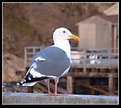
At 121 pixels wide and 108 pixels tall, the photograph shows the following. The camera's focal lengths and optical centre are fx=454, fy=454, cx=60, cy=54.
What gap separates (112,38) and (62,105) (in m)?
19.3

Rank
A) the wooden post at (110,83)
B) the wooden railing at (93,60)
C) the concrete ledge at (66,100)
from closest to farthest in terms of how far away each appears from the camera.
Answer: the concrete ledge at (66,100)
the wooden post at (110,83)
the wooden railing at (93,60)

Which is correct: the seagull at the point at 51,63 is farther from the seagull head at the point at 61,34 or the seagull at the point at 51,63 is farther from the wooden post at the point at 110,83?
the wooden post at the point at 110,83

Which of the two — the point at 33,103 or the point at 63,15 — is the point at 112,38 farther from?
the point at 33,103

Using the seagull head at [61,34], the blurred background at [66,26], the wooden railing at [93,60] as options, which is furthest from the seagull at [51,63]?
the wooden railing at [93,60]

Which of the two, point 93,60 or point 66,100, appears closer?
point 66,100

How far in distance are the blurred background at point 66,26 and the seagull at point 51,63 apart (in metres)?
12.3

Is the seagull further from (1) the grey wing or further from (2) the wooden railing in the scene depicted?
(2) the wooden railing

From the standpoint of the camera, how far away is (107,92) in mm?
18359

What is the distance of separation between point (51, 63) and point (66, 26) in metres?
31.6

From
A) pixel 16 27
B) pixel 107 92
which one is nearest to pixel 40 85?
pixel 107 92

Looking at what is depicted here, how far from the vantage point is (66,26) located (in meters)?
36.4

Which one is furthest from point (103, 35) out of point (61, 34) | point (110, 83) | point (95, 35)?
point (61, 34)

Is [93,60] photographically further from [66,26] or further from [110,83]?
[66,26]

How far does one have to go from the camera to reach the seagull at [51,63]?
4.86m
